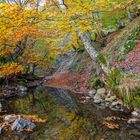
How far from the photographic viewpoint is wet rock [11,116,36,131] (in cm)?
1055

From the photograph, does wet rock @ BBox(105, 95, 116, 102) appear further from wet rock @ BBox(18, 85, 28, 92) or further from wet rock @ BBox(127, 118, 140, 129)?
wet rock @ BBox(18, 85, 28, 92)

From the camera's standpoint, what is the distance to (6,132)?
10.3 m

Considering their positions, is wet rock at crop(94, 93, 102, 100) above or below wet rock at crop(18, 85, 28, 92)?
above

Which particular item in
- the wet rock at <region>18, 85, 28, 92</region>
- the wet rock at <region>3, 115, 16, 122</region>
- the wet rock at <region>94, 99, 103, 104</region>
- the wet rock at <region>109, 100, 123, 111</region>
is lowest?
the wet rock at <region>18, 85, 28, 92</region>

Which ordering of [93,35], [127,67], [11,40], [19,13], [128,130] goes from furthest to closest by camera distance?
[93,35] < [11,40] < [127,67] < [19,13] < [128,130]

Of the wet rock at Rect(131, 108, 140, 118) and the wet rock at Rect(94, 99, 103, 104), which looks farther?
the wet rock at Rect(94, 99, 103, 104)

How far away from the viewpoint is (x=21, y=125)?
1069 cm

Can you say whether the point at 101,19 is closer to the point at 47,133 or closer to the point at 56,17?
the point at 56,17

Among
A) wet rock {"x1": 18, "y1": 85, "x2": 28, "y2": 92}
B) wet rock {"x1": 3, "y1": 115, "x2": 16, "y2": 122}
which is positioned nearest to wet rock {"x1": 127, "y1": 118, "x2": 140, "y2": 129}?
wet rock {"x1": 3, "y1": 115, "x2": 16, "y2": 122}

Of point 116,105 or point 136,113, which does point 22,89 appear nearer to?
point 116,105

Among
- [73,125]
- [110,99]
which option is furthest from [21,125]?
[110,99]

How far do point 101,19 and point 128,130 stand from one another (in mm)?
17961

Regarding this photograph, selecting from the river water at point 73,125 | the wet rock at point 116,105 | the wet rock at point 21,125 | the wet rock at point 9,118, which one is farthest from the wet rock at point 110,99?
the wet rock at point 9,118

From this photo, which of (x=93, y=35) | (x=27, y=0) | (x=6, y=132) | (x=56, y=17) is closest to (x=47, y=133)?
(x=6, y=132)
